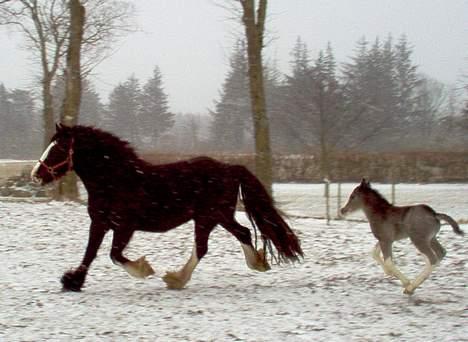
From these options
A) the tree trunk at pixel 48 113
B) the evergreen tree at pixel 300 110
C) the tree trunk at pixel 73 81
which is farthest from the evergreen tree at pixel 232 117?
the tree trunk at pixel 73 81

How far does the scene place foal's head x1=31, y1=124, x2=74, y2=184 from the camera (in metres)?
6.73

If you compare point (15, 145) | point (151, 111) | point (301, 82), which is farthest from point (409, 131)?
point (15, 145)

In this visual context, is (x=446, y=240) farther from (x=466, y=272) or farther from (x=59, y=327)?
(x=59, y=327)

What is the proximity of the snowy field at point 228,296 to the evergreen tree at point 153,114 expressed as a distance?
1912 inches

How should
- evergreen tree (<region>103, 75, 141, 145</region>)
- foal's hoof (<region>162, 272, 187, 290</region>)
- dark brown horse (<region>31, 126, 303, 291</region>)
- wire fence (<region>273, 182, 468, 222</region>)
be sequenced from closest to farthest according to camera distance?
dark brown horse (<region>31, 126, 303, 291</region>) < foal's hoof (<region>162, 272, 187, 290</region>) < wire fence (<region>273, 182, 468, 222</region>) < evergreen tree (<region>103, 75, 141, 145</region>)

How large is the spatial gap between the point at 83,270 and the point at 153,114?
179 ft

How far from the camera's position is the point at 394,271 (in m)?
6.41

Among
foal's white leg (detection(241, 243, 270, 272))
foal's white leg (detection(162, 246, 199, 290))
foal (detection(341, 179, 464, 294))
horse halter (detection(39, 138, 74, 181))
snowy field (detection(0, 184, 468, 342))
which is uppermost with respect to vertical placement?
horse halter (detection(39, 138, 74, 181))

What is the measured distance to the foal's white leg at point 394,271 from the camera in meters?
6.37

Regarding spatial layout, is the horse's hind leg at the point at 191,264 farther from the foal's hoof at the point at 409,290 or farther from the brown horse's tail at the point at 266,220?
the foal's hoof at the point at 409,290

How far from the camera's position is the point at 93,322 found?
5371 millimetres

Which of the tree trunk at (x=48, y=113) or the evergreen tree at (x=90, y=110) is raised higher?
the evergreen tree at (x=90, y=110)

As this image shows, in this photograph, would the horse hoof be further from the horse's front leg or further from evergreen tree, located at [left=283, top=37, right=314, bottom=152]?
evergreen tree, located at [left=283, top=37, right=314, bottom=152]

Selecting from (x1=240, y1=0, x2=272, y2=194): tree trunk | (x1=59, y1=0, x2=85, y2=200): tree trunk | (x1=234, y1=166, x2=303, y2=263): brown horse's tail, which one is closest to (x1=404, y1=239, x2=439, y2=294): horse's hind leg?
(x1=234, y1=166, x2=303, y2=263): brown horse's tail
